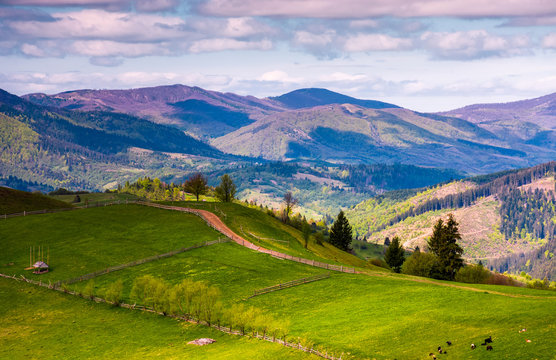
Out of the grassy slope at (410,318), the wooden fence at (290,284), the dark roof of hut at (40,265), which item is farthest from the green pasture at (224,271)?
the dark roof of hut at (40,265)

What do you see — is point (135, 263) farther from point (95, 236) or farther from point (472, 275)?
point (472, 275)

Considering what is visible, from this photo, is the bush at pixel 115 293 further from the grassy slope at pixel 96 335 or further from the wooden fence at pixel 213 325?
the grassy slope at pixel 96 335

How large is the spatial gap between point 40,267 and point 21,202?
73063mm

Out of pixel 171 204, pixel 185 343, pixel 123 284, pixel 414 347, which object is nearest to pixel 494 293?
pixel 414 347

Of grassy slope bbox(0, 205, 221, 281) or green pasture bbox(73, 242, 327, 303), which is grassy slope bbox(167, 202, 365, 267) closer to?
grassy slope bbox(0, 205, 221, 281)

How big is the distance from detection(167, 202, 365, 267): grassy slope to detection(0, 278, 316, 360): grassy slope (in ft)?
159

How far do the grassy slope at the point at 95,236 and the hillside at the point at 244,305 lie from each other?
41 cm

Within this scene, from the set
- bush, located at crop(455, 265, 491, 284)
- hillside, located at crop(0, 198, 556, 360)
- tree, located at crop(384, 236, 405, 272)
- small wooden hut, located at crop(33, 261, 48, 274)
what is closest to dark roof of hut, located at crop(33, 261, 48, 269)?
small wooden hut, located at crop(33, 261, 48, 274)

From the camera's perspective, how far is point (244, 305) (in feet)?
292

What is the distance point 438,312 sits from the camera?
74562mm

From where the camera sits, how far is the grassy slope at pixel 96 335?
70750mm

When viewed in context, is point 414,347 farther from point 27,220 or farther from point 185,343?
point 27,220

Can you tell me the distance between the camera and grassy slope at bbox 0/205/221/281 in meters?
117

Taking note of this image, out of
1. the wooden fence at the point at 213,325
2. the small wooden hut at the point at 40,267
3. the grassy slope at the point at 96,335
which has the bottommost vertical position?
the grassy slope at the point at 96,335
